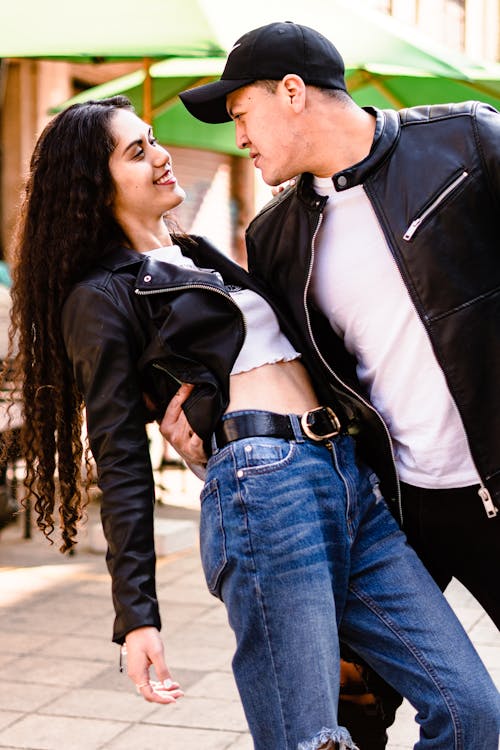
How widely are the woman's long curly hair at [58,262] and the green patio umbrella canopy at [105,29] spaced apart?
130 inches

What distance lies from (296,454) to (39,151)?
1086 mm

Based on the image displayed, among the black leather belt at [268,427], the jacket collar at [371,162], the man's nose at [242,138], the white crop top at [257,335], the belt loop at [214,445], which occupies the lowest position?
the belt loop at [214,445]

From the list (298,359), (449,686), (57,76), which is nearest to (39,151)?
(298,359)

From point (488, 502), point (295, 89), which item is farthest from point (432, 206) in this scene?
point (488, 502)

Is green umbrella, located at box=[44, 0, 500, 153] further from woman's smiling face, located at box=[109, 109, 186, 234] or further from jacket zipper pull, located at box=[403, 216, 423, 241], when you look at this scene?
jacket zipper pull, located at box=[403, 216, 423, 241]

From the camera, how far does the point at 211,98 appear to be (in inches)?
112

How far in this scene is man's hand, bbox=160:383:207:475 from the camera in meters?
2.77

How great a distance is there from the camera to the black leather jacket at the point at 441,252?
277 centimetres

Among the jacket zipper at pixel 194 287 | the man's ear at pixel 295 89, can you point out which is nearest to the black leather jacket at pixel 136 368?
the jacket zipper at pixel 194 287

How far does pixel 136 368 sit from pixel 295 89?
2.50ft

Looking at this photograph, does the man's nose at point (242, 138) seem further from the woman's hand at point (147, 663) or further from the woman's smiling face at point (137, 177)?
the woman's hand at point (147, 663)

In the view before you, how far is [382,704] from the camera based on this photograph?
125 inches

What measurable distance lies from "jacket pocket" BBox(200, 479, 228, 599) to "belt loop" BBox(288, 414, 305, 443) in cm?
21

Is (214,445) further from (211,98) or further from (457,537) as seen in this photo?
(211,98)
